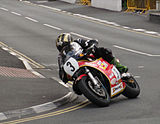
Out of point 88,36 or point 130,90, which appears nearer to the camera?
point 130,90

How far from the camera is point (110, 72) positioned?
11.3 metres

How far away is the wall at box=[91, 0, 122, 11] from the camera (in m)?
37.6

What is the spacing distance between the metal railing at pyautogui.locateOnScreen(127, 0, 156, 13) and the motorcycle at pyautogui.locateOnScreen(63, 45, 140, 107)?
23549 mm

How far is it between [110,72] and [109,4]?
27.7 metres

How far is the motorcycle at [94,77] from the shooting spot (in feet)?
35.3

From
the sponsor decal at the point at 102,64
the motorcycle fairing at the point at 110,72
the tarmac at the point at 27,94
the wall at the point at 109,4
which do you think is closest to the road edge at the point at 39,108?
the tarmac at the point at 27,94

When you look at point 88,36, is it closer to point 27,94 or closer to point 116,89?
point 27,94

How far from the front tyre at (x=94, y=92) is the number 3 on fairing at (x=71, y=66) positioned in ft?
1.24

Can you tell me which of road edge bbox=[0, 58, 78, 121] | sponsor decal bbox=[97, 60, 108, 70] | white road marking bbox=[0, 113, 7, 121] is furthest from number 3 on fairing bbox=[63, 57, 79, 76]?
white road marking bbox=[0, 113, 7, 121]

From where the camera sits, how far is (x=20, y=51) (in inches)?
863

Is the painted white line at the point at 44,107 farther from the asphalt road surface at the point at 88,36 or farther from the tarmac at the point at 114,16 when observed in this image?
the tarmac at the point at 114,16

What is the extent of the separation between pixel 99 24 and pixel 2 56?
12852 millimetres

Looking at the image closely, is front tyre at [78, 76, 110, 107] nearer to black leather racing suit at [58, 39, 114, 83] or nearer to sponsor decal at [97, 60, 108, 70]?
sponsor decal at [97, 60, 108, 70]

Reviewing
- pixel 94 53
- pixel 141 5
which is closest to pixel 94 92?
pixel 94 53
